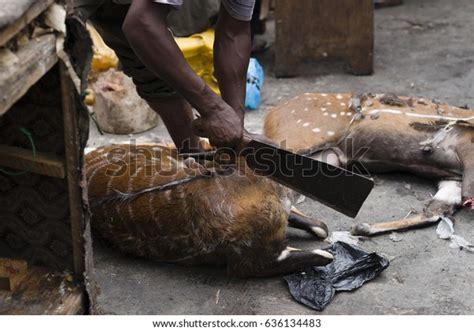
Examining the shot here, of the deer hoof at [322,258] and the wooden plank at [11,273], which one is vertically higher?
the wooden plank at [11,273]

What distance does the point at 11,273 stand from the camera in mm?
3623

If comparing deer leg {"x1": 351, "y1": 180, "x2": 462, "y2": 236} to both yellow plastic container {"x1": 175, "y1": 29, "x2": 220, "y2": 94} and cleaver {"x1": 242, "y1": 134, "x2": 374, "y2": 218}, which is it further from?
yellow plastic container {"x1": 175, "y1": 29, "x2": 220, "y2": 94}

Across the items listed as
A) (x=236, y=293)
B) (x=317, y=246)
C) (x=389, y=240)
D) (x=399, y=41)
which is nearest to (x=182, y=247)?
(x=236, y=293)

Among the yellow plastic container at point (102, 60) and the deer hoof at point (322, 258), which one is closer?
the deer hoof at point (322, 258)

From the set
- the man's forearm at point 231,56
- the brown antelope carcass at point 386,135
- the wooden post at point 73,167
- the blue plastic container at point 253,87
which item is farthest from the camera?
the blue plastic container at point 253,87

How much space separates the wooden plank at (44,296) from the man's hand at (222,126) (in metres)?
0.96

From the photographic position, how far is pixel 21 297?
11.6 feet

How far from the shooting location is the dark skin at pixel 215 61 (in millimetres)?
3615

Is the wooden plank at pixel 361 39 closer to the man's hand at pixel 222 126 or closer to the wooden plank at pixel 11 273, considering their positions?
the man's hand at pixel 222 126

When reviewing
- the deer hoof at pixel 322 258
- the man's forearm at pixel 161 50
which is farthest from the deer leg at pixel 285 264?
the man's forearm at pixel 161 50

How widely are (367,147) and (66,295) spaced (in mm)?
2596

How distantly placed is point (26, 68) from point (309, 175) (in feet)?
5.60

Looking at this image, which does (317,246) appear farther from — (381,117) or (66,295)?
(66,295)

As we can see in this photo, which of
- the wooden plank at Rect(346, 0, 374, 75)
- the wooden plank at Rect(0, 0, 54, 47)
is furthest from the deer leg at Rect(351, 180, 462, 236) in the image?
the wooden plank at Rect(0, 0, 54, 47)
